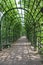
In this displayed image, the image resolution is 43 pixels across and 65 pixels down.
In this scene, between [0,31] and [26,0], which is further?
[0,31]

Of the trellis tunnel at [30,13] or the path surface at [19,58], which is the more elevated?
the trellis tunnel at [30,13]

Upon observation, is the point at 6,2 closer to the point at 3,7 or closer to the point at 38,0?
the point at 3,7

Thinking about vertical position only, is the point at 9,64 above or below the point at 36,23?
below

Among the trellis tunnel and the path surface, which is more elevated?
the trellis tunnel

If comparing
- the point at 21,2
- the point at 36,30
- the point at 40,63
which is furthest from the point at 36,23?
the point at 40,63

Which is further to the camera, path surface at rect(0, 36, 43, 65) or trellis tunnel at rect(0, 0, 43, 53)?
trellis tunnel at rect(0, 0, 43, 53)

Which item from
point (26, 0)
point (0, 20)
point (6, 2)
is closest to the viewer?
point (26, 0)

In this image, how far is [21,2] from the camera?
661 inches

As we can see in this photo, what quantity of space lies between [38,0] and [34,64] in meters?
5.19

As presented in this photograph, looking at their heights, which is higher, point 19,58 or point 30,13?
point 30,13

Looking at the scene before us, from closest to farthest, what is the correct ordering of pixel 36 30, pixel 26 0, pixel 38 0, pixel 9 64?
pixel 9 64 < pixel 38 0 < pixel 26 0 < pixel 36 30

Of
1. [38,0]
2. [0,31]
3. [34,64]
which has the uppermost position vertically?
[38,0]

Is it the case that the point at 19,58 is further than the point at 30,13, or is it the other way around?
the point at 30,13

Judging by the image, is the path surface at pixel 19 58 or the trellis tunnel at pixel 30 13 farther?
the trellis tunnel at pixel 30 13
